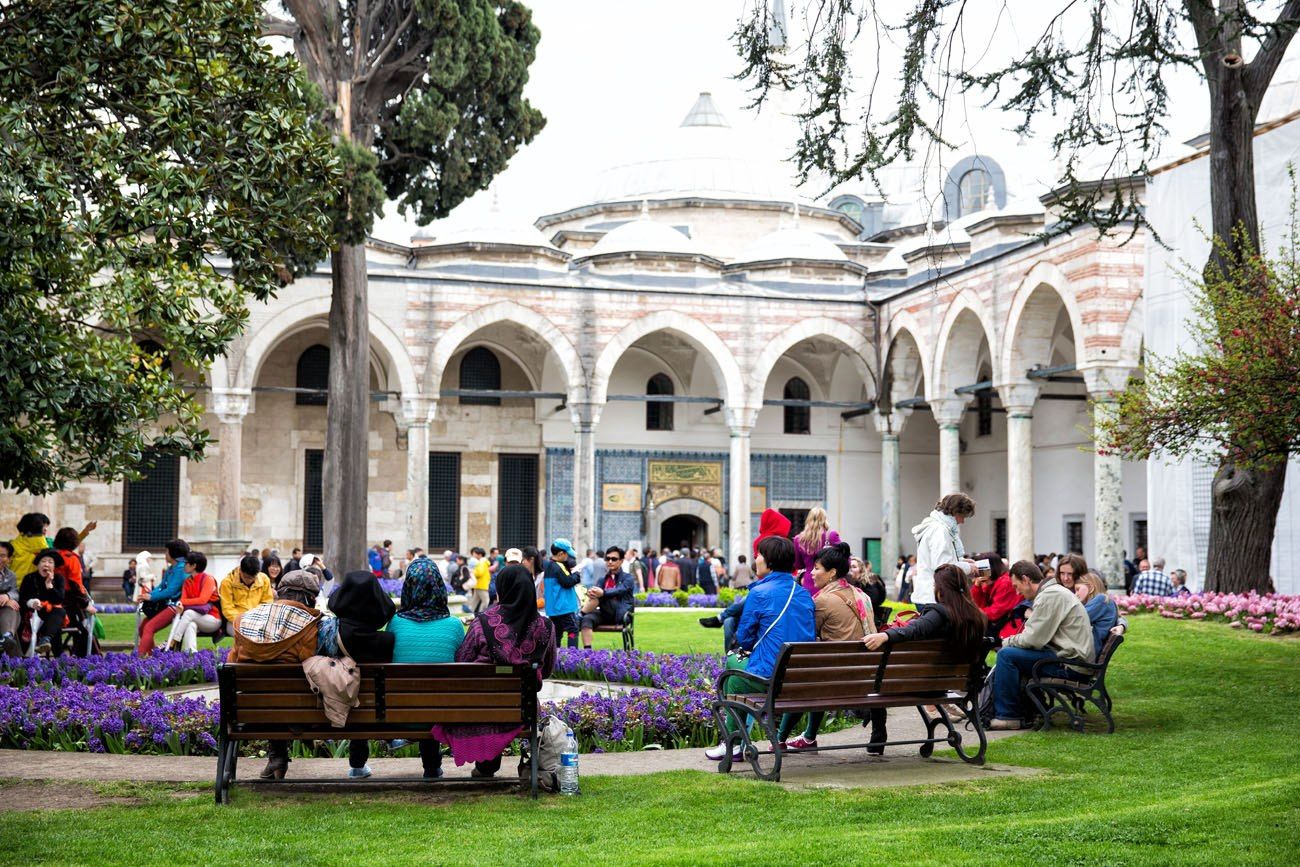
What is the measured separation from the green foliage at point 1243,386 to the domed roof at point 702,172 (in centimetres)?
2078

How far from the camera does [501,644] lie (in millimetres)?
5203

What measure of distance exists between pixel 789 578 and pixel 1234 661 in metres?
5.02

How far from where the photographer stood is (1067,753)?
6.03 meters

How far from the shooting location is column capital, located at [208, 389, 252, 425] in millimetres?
21281

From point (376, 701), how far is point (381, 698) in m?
0.02

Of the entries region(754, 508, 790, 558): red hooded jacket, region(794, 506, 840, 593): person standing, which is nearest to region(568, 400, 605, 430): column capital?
region(754, 508, 790, 558): red hooded jacket

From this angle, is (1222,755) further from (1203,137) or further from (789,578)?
(1203,137)

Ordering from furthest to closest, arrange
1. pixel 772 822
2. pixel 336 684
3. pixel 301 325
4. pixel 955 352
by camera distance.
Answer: pixel 301 325
pixel 955 352
pixel 336 684
pixel 772 822

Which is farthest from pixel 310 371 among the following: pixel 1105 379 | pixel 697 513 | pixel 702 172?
pixel 1105 379

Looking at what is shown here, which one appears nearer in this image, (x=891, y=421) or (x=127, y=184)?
(x=127, y=184)

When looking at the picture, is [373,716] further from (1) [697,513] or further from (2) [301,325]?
(1) [697,513]

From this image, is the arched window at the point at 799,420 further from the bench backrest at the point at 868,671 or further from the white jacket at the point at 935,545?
the bench backrest at the point at 868,671

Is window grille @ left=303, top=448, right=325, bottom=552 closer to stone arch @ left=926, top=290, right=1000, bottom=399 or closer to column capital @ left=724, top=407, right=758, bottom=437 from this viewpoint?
column capital @ left=724, top=407, right=758, bottom=437

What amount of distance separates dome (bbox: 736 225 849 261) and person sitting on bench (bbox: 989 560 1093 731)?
1943 centimetres
